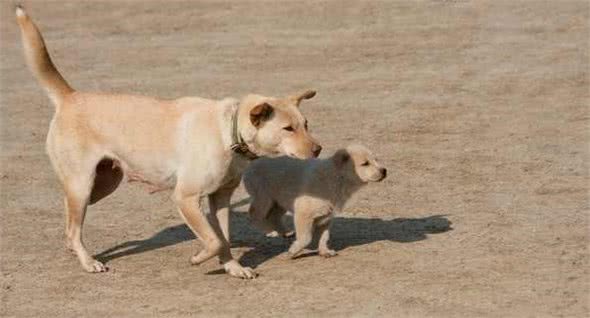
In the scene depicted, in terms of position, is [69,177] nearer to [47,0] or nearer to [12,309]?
[12,309]

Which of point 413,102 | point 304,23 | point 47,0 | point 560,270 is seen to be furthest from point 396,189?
point 47,0

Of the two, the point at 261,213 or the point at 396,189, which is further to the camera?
the point at 396,189

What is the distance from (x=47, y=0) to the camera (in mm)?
23172

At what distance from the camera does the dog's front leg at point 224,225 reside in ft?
31.2

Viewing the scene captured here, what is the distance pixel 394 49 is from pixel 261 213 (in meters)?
8.82

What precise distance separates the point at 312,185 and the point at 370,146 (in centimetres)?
383

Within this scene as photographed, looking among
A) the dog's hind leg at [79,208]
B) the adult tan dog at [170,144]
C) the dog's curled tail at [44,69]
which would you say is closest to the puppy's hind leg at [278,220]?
the adult tan dog at [170,144]

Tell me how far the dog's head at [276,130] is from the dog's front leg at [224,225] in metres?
0.72

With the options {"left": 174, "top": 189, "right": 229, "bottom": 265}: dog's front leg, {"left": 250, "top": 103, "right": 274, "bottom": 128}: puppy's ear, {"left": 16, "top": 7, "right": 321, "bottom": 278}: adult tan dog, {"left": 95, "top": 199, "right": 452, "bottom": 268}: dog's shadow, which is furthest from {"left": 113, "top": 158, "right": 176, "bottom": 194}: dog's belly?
{"left": 250, "top": 103, "right": 274, "bottom": 128}: puppy's ear

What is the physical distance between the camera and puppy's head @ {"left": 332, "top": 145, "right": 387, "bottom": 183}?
10.0 meters

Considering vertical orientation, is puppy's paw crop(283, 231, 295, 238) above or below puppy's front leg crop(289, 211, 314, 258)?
below

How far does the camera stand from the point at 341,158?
33.0ft

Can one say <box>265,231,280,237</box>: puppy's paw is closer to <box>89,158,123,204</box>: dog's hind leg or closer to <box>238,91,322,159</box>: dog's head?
<box>89,158,123,204</box>: dog's hind leg

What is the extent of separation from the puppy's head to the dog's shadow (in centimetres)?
61
